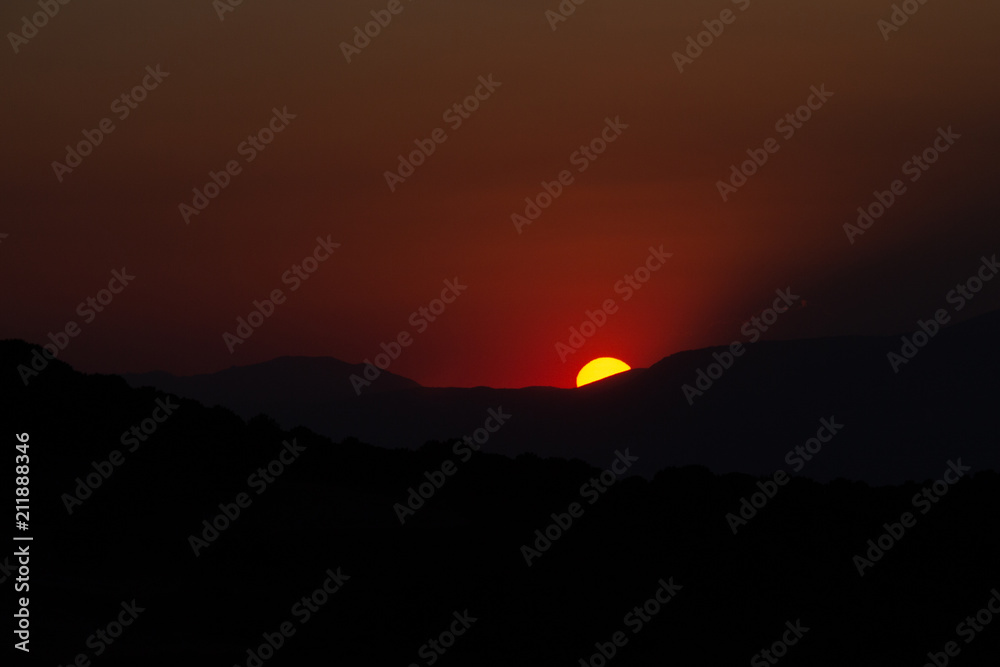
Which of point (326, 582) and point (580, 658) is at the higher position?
point (326, 582)

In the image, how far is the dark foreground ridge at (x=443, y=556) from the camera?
20.2 metres

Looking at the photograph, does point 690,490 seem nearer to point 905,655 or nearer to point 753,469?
point 905,655

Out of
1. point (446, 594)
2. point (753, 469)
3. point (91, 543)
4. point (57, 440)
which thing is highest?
point (57, 440)

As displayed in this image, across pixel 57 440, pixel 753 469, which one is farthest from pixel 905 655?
pixel 753 469

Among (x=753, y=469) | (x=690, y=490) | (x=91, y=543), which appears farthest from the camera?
(x=753, y=469)

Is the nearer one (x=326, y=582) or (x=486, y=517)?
(x=326, y=582)

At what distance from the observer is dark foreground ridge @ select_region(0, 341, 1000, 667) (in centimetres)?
2020

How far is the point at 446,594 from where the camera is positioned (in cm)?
2259

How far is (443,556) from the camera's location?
2511 centimetres

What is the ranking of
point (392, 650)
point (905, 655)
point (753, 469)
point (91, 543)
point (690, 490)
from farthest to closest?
point (753, 469) < point (690, 490) < point (91, 543) < point (905, 655) < point (392, 650)

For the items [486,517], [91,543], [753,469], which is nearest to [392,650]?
[91,543]

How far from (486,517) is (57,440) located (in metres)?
11.8

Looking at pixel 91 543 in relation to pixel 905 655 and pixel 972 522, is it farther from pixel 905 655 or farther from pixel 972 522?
pixel 972 522

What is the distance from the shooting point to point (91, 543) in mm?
22625
